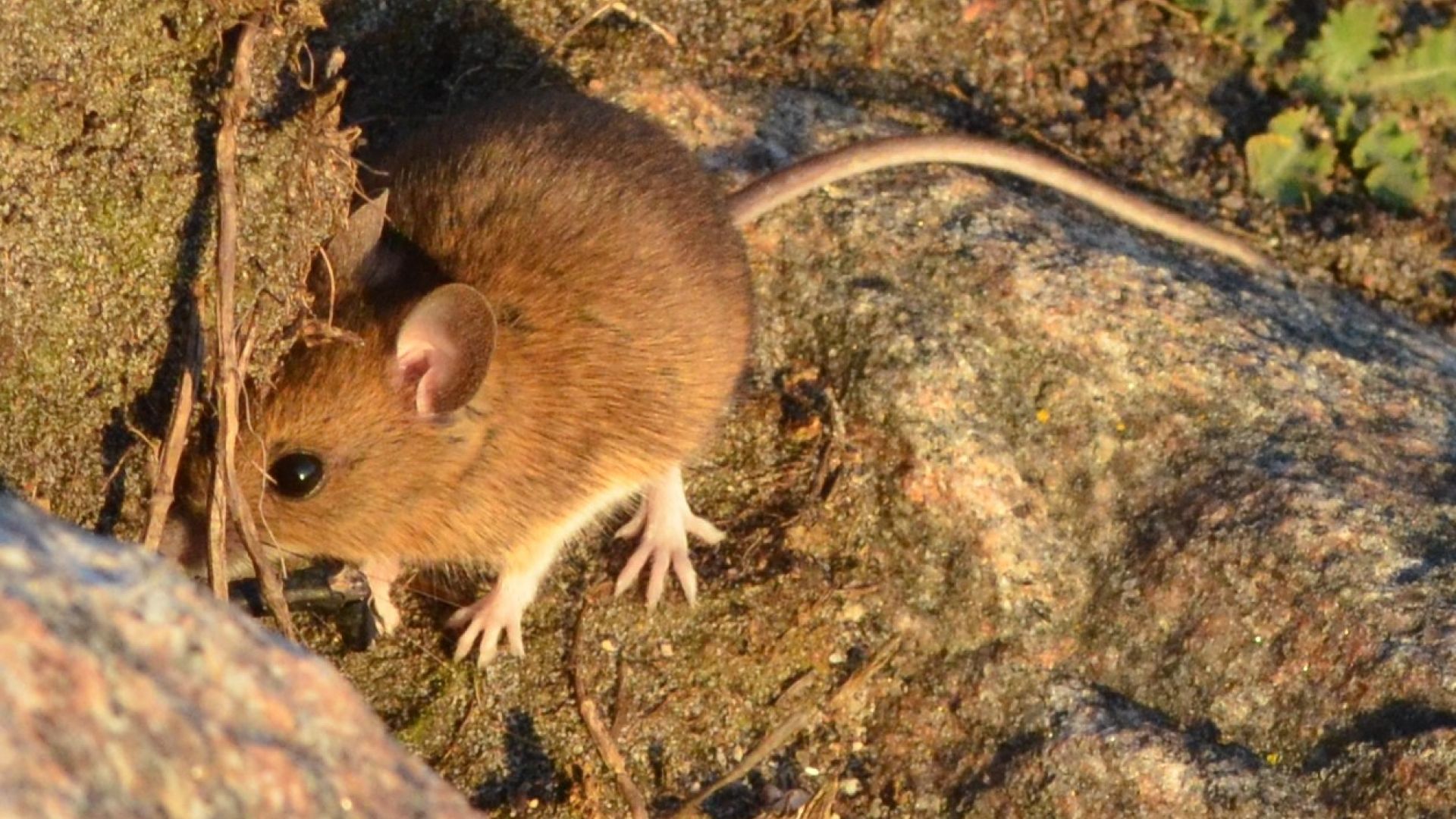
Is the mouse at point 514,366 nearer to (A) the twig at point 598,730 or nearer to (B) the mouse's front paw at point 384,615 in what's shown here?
(B) the mouse's front paw at point 384,615

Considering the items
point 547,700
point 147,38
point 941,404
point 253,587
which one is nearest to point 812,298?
point 941,404

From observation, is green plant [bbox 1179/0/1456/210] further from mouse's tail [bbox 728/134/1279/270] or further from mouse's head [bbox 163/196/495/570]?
mouse's head [bbox 163/196/495/570]

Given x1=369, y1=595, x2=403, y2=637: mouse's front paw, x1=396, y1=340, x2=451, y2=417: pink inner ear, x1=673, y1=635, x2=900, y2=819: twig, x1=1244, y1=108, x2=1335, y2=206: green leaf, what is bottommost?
x1=673, y1=635, x2=900, y2=819: twig

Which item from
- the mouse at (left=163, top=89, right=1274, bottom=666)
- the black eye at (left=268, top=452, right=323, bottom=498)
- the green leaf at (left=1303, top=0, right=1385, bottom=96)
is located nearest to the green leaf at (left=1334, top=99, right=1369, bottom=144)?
the green leaf at (left=1303, top=0, right=1385, bottom=96)

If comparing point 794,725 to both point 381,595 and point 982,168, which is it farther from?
point 982,168

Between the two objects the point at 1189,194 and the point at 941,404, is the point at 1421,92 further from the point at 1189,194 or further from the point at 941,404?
the point at 941,404

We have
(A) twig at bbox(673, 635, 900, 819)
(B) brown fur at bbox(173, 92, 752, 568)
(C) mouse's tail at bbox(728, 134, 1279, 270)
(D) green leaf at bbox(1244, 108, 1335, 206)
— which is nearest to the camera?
(A) twig at bbox(673, 635, 900, 819)

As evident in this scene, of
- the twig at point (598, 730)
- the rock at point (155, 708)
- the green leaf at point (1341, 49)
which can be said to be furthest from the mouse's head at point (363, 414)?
the green leaf at point (1341, 49)

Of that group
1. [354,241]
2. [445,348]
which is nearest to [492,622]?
[445,348]
